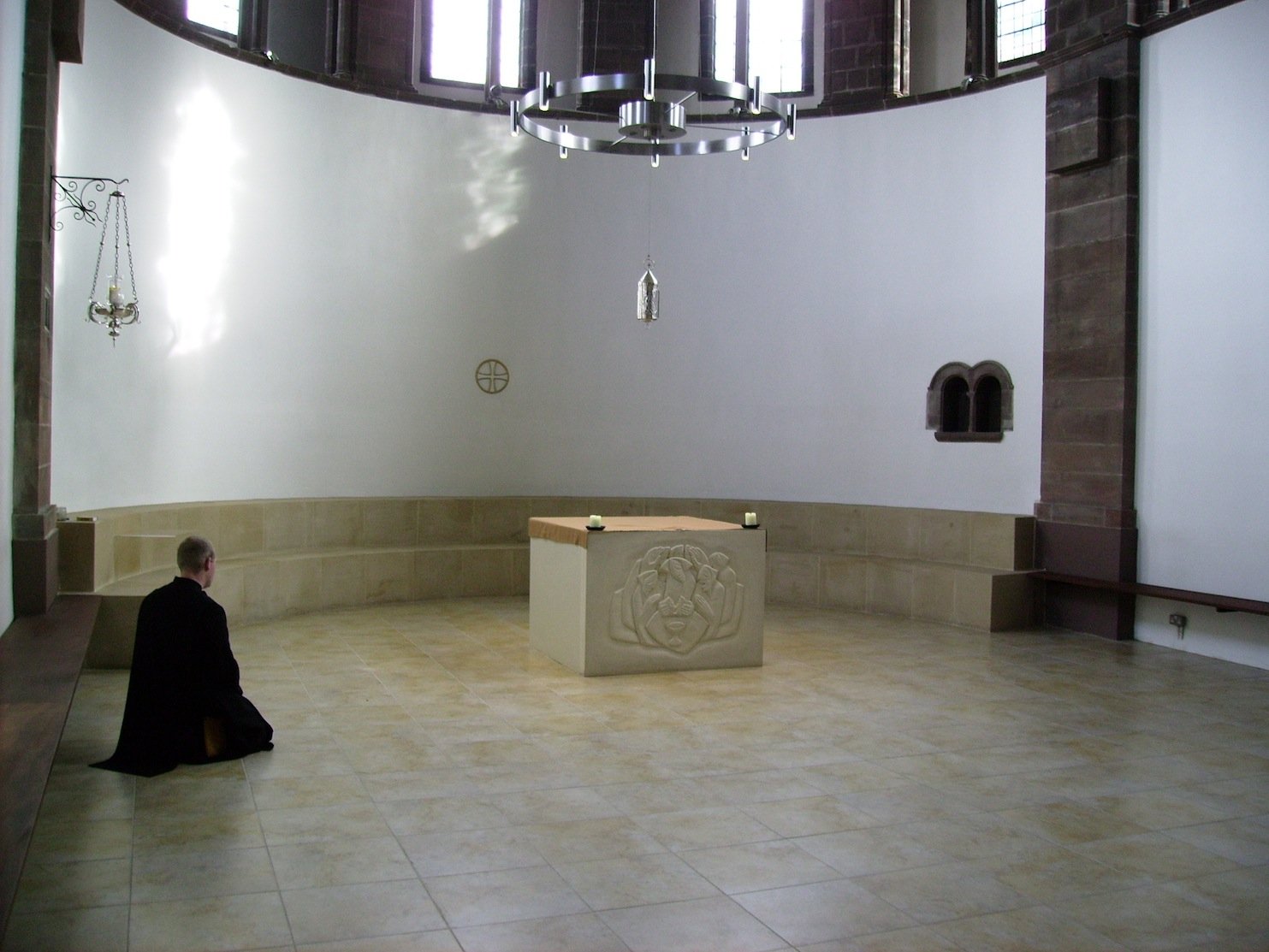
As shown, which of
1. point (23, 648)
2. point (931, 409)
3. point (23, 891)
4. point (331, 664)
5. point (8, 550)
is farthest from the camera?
point (931, 409)

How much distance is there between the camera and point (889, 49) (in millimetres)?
12281

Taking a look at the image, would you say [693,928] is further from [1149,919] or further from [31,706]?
[31,706]

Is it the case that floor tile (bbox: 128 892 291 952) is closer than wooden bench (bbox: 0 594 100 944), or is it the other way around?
wooden bench (bbox: 0 594 100 944)

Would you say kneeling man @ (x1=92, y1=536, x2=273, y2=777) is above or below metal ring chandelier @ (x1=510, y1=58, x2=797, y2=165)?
below

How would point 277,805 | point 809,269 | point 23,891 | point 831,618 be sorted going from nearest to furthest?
point 23,891 → point 277,805 → point 831,618 → point 809,269

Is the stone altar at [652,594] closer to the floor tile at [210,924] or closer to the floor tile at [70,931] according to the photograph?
the floor tile at [210,924]

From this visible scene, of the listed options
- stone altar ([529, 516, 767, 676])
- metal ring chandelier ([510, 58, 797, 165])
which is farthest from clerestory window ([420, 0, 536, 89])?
stone altar ([529, 516, 767, 676])

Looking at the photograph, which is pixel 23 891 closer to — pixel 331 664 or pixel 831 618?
pixel 331 664

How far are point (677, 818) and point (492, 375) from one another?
792 centimetres

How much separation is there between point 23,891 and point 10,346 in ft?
12.9

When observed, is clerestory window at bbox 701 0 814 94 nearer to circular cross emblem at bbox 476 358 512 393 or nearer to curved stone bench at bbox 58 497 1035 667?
circular cross emblem at bbox 476 358 512 393

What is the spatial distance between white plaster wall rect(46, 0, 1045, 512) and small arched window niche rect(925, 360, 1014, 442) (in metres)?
0.13

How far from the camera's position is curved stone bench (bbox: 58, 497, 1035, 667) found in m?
9.70

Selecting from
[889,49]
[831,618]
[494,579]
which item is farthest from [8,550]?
[889,49]
